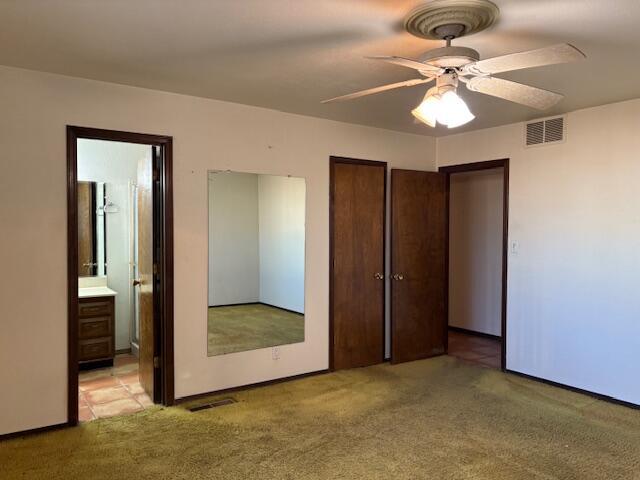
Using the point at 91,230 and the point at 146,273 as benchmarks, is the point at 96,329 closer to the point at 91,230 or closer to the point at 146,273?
the point at 91,230

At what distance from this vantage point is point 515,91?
8.00ft

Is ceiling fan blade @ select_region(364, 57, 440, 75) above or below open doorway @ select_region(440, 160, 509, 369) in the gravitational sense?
above

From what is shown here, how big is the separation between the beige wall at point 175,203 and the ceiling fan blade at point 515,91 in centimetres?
209

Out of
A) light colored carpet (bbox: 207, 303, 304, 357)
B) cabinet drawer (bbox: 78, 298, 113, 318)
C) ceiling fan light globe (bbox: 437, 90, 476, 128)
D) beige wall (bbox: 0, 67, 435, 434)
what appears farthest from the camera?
cabinet drawer (bbox: 78, 298, 113, 318)

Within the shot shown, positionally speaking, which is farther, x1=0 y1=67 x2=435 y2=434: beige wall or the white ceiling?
x1=0 y1=67 x2=435 y2=434: beige wall

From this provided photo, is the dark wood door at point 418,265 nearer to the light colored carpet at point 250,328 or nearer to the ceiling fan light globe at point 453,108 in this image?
the light colored carpet at point 250,328

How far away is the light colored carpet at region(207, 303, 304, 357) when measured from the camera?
3.95 meters

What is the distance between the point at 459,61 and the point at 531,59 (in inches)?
11.9

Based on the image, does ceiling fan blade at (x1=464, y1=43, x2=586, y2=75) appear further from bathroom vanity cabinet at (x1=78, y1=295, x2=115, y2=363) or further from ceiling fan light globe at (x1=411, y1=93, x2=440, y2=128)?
bathroom vanity cabinet at (x1=78, y1=295, x2=115, y2=363)

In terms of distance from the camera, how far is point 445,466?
2779mm

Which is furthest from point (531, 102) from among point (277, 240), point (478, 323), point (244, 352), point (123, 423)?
point (478, 323)

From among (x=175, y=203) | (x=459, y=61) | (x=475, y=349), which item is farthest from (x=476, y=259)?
(x=459, y=61)

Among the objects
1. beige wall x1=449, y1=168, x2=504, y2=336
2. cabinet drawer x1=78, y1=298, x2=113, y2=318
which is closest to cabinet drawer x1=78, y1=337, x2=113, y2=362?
cabinet drawer x1=78, y1=298, x2=113, y2=318

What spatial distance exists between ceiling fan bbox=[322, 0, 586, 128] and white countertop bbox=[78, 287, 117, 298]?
11.5ft
